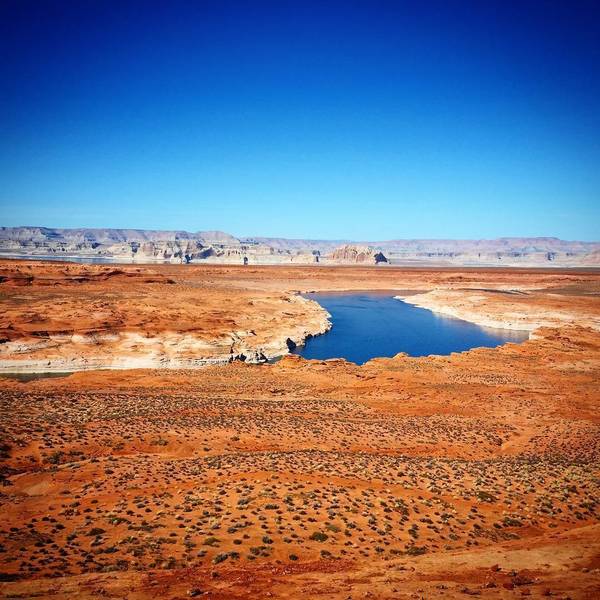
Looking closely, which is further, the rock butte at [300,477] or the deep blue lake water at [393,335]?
the deep blue lake water at [393,335]

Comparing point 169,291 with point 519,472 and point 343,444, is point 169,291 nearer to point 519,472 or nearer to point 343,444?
point 343,444

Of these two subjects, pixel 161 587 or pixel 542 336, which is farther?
pixel 542 336

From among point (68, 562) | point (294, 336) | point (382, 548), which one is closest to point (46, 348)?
point (294, 336)

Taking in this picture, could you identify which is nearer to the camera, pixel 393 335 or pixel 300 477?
pixel 300 477

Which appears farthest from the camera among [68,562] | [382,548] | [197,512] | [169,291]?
[169,291]

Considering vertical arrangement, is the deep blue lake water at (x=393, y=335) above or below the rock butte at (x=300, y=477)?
below
